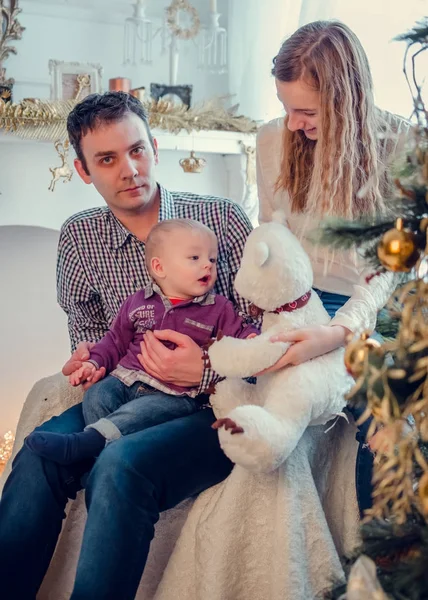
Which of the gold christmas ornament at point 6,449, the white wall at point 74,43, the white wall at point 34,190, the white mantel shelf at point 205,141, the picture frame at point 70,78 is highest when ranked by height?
the white wall at point 74,43

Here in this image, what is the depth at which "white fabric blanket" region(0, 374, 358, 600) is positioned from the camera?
138 centimetres

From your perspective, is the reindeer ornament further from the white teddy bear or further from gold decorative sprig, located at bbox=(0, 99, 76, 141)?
the white teddy bear

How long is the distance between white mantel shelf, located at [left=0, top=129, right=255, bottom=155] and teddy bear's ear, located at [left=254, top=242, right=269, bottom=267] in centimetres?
133

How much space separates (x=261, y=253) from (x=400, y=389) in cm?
53

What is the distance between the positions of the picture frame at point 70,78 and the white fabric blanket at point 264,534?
1.53 meters

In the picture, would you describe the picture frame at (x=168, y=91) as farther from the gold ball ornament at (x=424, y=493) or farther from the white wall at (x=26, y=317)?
the gold ball ornament at (x=424, y=493)

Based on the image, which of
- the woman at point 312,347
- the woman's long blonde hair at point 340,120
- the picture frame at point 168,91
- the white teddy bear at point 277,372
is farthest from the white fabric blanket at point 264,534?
the picture frame at point 168,91

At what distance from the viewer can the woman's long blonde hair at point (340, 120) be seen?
156 centimetres

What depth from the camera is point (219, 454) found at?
1.49m

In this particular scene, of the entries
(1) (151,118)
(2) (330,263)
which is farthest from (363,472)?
(1) (151,118)

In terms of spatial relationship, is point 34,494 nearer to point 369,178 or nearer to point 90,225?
point 90,225

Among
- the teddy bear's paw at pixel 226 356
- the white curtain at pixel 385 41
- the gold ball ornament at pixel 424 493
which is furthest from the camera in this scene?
the white curtain at pixel 385 41

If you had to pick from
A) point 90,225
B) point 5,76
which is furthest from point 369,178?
point 5,76

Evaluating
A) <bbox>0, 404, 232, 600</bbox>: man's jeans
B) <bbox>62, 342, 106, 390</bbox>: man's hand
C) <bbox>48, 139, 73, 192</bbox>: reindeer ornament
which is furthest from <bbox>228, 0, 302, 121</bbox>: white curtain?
<bbox>0, 404, 232, 600</bbox>: man's jeans
